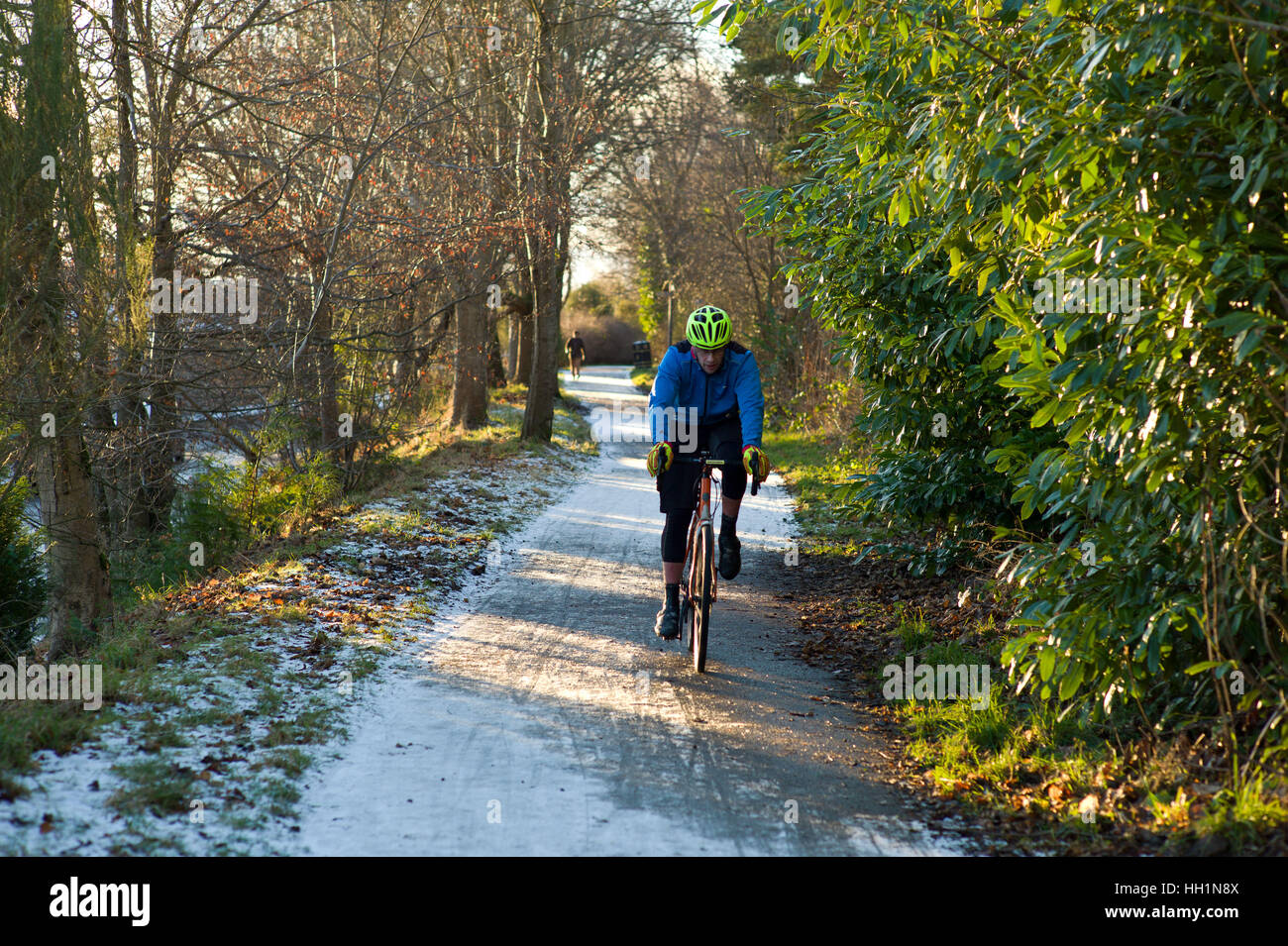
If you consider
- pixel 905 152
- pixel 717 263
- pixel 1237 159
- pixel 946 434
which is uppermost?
pixel 717 263

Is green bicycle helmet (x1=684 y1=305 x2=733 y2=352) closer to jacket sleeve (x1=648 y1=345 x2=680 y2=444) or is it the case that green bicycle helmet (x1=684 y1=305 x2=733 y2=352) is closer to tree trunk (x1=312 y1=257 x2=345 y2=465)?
jacket sleeve (x1=648 y1=345 x2=680 y2=444)

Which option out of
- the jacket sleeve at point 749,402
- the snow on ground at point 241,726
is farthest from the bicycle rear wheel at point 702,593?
the snow on ground at point 241,726

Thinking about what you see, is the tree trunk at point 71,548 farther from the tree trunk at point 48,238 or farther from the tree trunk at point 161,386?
the tree trunk at point 161,386

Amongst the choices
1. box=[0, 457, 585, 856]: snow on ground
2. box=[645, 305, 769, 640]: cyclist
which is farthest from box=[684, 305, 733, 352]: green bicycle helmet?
box=[0, 457, 585, 856]: snow on ground

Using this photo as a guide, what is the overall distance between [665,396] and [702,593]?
1.33m

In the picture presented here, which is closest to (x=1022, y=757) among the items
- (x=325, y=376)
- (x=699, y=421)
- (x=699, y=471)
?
(x=699, y=471)

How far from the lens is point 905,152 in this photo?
5.64m

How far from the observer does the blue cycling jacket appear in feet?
20.9

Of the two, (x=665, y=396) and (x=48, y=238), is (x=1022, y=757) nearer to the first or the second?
(x=665, y=396)
